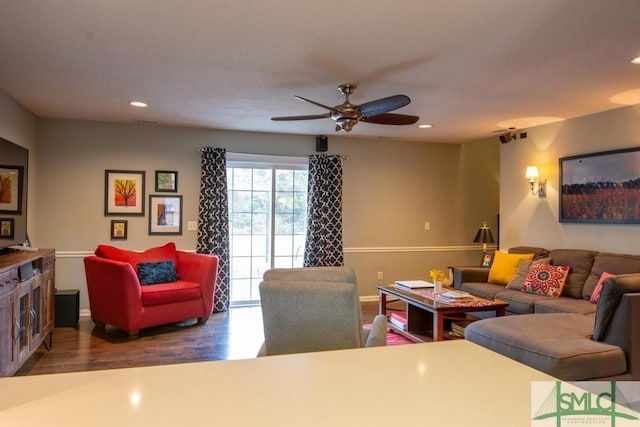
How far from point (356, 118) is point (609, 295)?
2.11 m

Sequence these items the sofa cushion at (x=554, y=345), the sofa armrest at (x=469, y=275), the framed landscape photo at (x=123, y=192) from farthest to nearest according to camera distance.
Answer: the framed landscape photo at (x=123, y=192), the sofa armrest at (x=469, y=275), the sofa cushion at (x=554, y=345)

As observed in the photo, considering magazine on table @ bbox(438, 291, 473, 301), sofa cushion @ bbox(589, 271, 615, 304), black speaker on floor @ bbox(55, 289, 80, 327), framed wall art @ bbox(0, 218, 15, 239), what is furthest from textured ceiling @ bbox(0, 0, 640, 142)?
black speaker on floor @ bbox(55, 289, 80, 327)

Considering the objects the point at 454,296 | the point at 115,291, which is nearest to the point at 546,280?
the point at 454,296

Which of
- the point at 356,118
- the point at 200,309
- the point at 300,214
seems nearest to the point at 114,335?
the point at 200,309

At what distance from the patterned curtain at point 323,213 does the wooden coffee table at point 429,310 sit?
4.87 ft

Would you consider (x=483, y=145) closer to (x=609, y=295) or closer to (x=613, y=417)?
(x=609, y=295)

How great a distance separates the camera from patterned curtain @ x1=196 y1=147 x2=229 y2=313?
5469 millimetres

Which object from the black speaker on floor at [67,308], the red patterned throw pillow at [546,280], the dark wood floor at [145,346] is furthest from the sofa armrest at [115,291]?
the red patterned throw pillow at [546,280]

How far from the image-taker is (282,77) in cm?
341

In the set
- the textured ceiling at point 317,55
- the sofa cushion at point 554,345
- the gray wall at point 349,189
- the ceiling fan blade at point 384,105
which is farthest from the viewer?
the gray wall at point 349,189

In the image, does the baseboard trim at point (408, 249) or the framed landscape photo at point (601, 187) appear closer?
the framed landscape photo at point (601, 187)

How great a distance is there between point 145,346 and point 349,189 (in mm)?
3430

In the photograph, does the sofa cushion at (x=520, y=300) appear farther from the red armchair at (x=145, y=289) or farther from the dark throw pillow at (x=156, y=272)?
the dark throw pillow at (x=156, y=272)

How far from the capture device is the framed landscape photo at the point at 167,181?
5406mm
